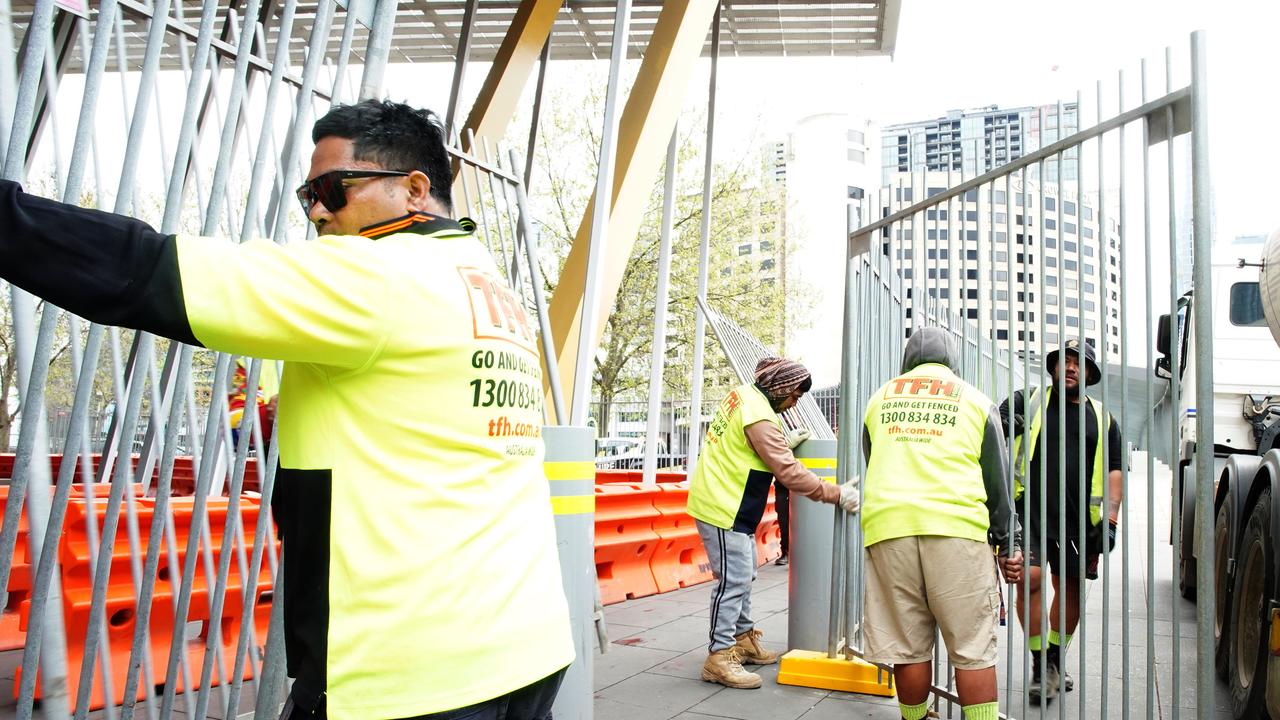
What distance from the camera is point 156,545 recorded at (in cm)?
257

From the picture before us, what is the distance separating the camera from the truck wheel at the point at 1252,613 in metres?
4.81

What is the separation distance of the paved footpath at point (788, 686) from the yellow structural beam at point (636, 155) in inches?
80.9

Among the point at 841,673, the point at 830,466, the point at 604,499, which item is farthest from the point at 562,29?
the point at 841,673

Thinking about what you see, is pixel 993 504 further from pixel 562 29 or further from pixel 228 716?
pixel 562 29

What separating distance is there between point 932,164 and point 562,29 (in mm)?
7903

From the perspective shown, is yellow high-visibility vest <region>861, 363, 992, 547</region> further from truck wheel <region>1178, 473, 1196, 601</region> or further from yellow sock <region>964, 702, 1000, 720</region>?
truck wheel <region>1178, 473, 1196, 601</region>

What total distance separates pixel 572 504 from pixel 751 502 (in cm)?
242

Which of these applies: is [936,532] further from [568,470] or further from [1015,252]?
[568,470]

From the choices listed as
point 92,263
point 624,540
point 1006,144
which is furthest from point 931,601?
point 624,540

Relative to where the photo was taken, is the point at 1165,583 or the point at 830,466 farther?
the point at 1165,583

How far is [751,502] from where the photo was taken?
622 cm

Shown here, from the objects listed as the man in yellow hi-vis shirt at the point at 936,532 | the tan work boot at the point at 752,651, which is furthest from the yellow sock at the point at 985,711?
the tan work boot at the point at 752,651

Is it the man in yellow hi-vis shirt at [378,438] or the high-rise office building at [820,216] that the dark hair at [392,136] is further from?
the high-rise office building at [820,216]

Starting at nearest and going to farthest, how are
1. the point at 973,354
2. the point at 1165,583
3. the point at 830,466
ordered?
the point at 973,354 → the point at 830,466 → the point at 1165,583
